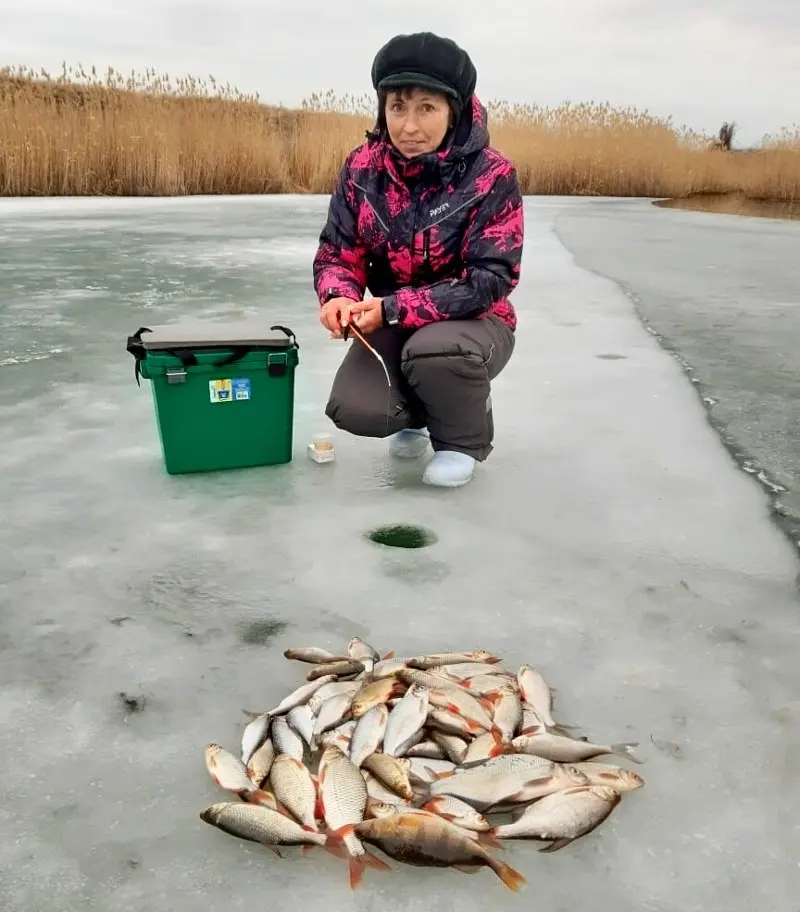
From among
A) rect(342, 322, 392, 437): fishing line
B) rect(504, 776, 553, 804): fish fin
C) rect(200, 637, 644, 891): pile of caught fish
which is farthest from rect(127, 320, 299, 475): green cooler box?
rect(504, 776, 553, 804): fish fin

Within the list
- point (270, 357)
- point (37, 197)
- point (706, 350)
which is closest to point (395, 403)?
point (270, 357)

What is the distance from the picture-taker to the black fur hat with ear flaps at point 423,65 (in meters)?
2.18

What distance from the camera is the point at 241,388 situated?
94.8 inches

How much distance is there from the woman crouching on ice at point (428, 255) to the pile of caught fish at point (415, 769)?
1002 millimetres

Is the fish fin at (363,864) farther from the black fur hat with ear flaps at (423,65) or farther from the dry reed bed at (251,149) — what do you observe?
the dry reed bed at (251,149)

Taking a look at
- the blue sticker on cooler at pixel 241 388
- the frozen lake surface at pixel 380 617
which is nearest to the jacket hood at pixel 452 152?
the blue sticker on cooler at pixel 241 388

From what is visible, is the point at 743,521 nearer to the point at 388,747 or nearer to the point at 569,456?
the point at 569,456

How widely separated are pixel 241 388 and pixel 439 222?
2.30 ft

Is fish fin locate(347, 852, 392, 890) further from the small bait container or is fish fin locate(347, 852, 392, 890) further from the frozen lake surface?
the small bait container

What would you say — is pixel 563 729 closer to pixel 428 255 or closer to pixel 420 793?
pixel 420 793

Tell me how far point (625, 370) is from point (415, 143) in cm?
160

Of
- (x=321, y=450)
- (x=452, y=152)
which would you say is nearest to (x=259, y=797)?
(x=321, y=450)

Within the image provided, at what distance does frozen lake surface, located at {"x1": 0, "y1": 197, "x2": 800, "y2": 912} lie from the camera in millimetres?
1173

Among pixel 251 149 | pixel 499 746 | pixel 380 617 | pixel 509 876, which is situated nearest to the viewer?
pixel 509 876
